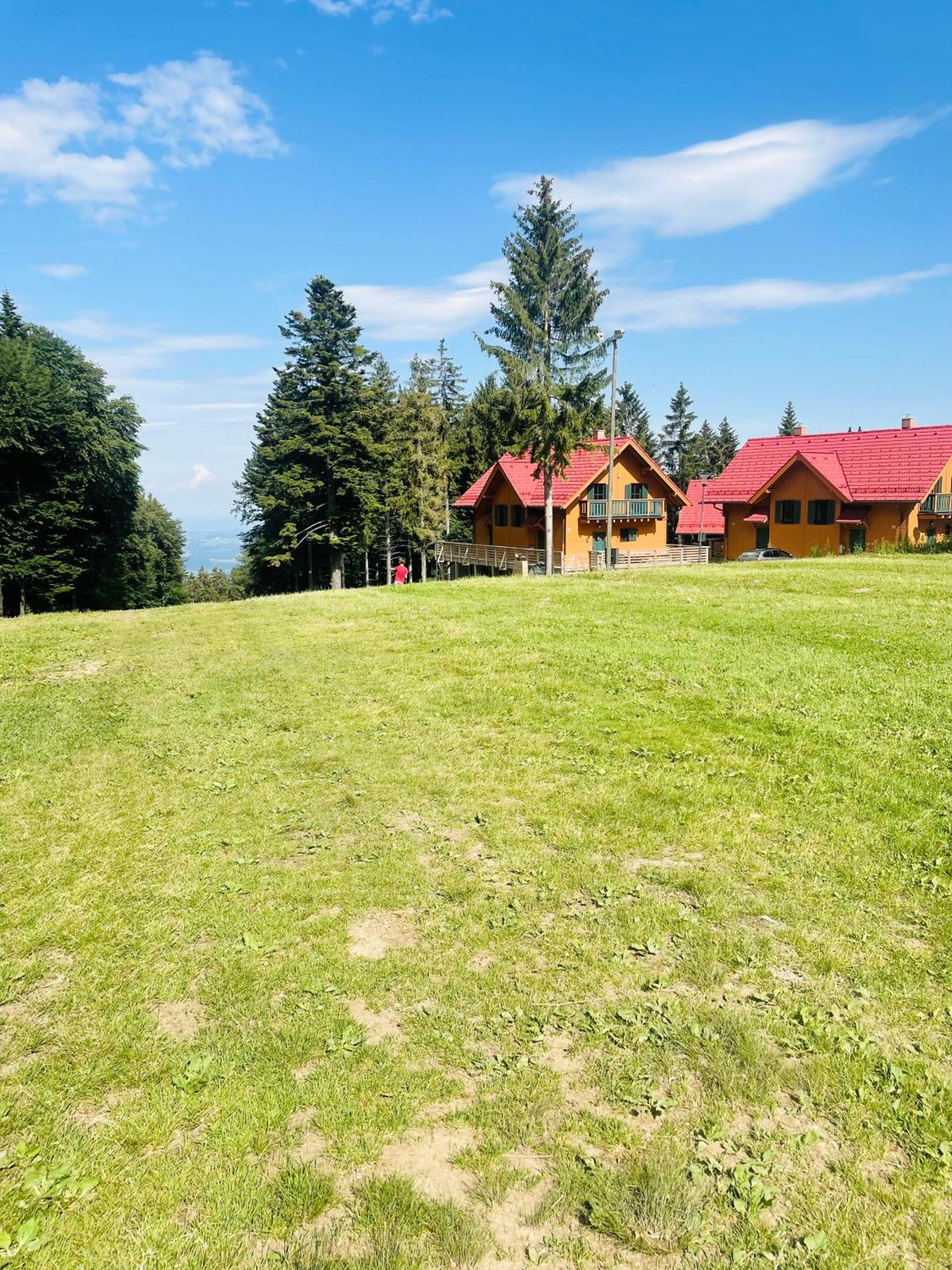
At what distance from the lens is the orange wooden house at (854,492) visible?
36.5 m

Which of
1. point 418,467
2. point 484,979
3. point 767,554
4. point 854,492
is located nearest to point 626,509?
point 767,554

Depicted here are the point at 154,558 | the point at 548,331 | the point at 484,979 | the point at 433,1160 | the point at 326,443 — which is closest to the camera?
the point at 433,1160

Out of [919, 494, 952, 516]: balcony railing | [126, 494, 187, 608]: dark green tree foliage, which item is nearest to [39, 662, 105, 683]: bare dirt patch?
[919, 494, 952, 516]: balcony railing

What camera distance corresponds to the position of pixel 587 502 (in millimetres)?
42594

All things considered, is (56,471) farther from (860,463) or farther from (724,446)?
(724,446)

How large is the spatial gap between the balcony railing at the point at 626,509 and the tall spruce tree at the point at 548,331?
9.80 m

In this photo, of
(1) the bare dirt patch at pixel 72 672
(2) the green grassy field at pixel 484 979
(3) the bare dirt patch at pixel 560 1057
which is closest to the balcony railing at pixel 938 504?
(2) the green grassy field at pixel 484 979

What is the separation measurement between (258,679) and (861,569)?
18216 millimetres

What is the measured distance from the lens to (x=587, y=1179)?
10.6 feet

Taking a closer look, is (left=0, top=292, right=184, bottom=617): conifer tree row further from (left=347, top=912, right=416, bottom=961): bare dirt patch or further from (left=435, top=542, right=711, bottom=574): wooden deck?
(left=347, top=912, right=416, bottom=961): bare dirt patch

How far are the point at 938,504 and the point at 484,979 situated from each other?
42410mm

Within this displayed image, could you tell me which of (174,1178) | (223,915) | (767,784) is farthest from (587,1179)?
(767,784)

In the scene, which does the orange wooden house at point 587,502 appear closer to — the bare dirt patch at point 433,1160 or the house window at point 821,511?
the house window at point 821,511

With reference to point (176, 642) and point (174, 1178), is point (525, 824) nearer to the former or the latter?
point (174, 1178)
